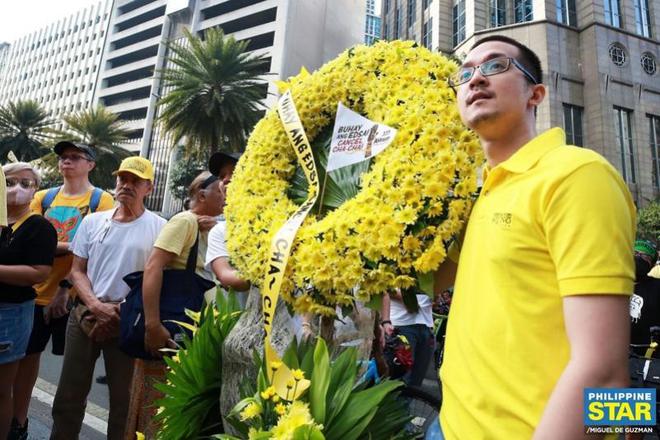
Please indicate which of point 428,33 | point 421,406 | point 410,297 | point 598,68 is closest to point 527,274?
point 410,297

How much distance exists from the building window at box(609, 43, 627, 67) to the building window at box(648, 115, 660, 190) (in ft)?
15.4

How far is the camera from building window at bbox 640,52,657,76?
109 ft

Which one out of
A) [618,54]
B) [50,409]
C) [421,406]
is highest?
[618,54]

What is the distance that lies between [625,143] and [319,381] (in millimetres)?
37145

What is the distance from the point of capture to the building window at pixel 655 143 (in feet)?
104

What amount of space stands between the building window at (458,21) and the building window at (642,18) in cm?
1367

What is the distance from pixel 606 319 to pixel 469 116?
698 millimetres

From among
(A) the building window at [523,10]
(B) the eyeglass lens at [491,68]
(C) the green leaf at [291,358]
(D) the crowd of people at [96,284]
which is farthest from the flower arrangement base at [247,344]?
(A) the building window at [523,10]

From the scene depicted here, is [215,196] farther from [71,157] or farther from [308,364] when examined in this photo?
[308,364]

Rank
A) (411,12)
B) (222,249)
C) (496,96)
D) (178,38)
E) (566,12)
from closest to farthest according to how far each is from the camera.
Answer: (496,96) < (222,249) < (566,12) < (411,12) < (178,38)

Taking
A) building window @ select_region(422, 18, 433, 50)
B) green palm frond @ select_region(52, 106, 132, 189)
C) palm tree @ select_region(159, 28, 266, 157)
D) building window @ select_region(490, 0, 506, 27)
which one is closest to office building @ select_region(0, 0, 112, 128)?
green palm frond @ select_region(52, 106, 132, 189)

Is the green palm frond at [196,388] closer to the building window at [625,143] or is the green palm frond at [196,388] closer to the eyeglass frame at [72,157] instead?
the eyeglass frame at [72,157]

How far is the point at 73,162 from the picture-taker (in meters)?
3.89

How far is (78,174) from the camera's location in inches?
154
